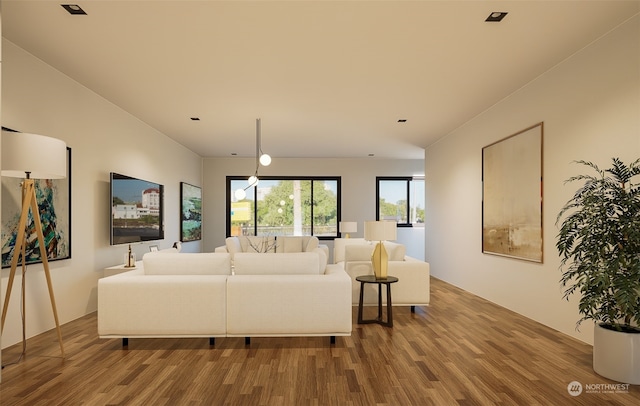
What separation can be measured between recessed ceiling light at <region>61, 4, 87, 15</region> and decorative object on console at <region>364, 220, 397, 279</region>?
3.24 m


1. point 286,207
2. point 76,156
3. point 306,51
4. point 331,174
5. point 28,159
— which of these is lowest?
point 286,207

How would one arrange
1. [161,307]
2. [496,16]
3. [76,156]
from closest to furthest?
1. [496,16]
2. [161,307]
3. [76,156]

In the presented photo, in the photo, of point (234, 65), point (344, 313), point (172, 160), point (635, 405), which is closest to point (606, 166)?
point (635, 405)

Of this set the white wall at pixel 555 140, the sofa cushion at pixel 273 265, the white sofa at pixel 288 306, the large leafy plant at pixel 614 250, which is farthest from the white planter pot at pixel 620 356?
the sofa cushion at pixel 273 265

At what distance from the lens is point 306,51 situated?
12.8 feet

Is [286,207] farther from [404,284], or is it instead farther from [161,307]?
[161,307]

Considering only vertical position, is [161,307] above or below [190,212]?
below

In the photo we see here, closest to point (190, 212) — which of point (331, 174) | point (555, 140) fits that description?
point (331, 174)

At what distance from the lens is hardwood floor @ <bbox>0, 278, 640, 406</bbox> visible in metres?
2.68

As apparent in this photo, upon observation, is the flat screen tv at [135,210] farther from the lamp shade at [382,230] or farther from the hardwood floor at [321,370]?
the lamp shade at [382,230]

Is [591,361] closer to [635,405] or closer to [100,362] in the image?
[635,405]

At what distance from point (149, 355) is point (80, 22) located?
280 cm

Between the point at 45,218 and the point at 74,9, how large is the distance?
7.05 ft

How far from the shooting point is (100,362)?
3346 millimetres
